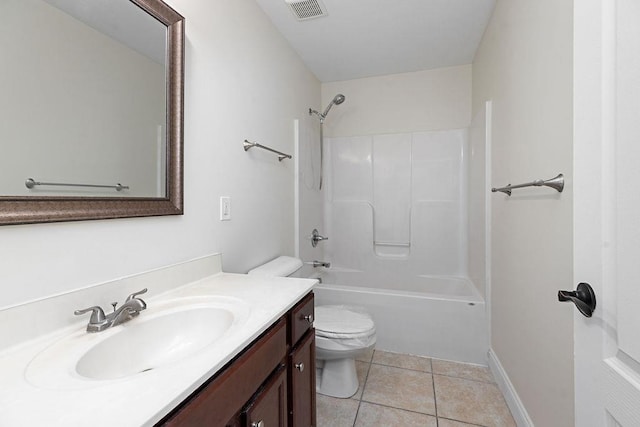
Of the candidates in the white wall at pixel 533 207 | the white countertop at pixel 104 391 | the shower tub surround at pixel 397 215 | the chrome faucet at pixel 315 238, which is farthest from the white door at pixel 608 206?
the chrome faucet at pixel 315 238

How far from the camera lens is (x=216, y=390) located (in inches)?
24.8

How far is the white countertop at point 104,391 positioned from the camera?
455mm

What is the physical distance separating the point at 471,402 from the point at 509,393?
0.21 meters

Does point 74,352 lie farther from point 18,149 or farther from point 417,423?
point 417,423

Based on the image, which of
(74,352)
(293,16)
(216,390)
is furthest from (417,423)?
(293,16)

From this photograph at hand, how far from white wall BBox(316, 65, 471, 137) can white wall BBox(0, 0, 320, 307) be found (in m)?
0.77

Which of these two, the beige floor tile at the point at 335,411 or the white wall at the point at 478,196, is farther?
the white wall at the point at 478,196

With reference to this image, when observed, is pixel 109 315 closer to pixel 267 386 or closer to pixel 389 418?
pixel 267 386

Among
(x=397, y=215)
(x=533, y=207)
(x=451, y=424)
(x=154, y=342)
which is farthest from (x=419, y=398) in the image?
(x=397, y=215)

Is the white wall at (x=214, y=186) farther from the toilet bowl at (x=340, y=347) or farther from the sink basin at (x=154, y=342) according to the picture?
the toilet bowl at (x=340, y=347)

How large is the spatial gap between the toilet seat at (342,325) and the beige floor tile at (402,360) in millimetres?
509

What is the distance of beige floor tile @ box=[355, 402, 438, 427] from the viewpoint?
1497mm

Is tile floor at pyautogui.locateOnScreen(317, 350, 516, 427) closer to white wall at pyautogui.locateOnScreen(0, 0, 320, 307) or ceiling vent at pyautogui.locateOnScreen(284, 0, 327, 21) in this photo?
white wall at pyautogui.locateOnScreen(0, 0, 320, 307)

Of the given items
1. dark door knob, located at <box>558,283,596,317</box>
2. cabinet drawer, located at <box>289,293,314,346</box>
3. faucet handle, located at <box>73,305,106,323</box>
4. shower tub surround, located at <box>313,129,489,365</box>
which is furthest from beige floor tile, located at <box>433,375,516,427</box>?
faucet handle, located at <box>73,305,106,323</box>
